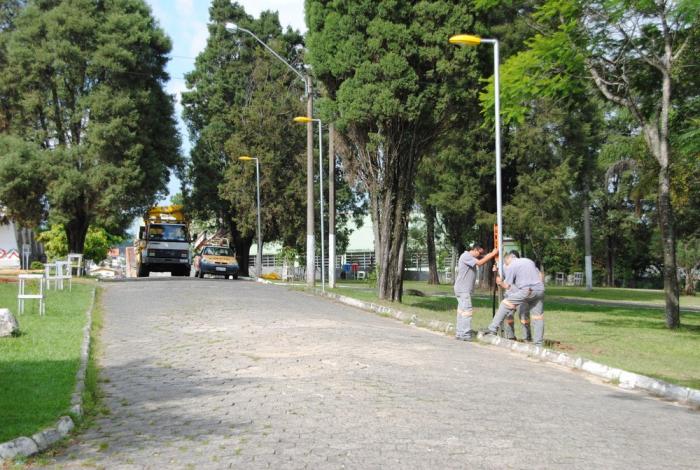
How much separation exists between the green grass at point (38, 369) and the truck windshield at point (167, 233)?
84.3ft

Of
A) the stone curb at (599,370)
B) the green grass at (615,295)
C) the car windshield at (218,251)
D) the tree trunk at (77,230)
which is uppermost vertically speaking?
the tree trunk at (77,230)

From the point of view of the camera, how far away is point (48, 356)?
10.4m

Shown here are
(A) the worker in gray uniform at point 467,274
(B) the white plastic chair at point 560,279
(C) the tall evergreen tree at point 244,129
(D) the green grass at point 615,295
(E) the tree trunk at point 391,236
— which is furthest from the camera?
(B) the white plastic chair at point 560,279

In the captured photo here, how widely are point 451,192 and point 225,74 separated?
20516 mm

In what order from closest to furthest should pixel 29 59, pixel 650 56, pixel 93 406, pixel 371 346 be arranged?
pixel 93 406, pixel 371 346, pixel 650 56, pixel 29 59

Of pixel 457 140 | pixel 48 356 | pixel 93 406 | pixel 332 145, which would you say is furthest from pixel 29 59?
pixel 93 406

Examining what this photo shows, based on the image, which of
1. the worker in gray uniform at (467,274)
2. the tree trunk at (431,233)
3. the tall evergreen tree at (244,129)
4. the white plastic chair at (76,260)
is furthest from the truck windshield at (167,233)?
the worker in gray uniform at (467,274)

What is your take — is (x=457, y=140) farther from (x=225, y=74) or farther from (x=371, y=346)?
(x=371, y=346)

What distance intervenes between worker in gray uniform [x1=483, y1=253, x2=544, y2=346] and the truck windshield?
31219 millimetres

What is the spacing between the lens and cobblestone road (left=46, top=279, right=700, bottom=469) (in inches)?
239

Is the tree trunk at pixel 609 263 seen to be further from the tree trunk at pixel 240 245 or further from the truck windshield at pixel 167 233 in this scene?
A: the truck windshield at pixel 167 233

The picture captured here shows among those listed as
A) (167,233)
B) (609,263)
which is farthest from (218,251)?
(609,263)

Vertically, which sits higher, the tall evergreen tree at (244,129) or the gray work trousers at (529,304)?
the tall evergreen tree at (244,129)

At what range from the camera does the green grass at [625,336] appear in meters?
12.0
